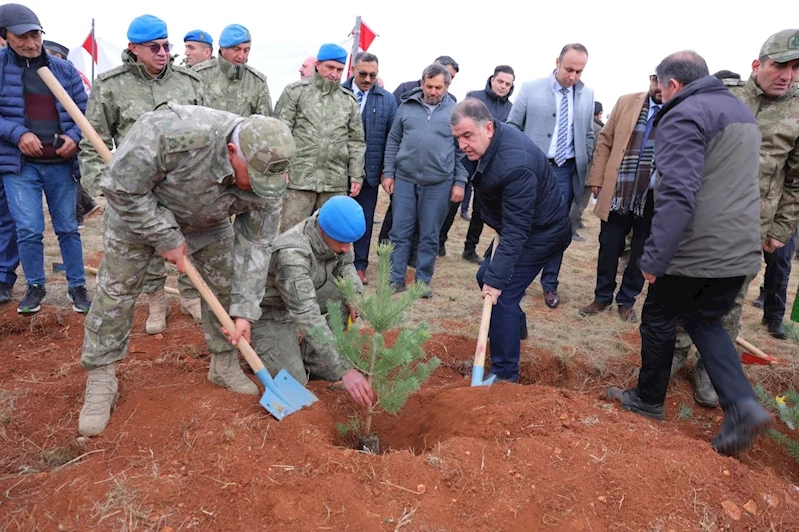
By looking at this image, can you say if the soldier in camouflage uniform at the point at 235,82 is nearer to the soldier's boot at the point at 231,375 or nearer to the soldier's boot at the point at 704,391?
the soldier's boot at the point at 231,375

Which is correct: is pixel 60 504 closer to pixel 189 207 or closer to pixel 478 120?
pixel 189 207

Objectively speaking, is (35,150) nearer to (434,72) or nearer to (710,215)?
(434,72)

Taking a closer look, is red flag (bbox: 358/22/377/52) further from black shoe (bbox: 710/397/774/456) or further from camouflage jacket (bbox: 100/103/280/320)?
black shoe (bbox: 710/397/774/456)

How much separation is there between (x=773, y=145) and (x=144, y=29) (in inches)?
167

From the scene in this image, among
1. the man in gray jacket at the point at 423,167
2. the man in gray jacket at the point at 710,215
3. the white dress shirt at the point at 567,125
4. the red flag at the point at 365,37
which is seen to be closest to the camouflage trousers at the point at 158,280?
the man in gray jacket at the point at 423,167

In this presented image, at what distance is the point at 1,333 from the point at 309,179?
2700 millimetres

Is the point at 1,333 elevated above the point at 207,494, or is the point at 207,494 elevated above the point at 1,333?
the point at 207,494

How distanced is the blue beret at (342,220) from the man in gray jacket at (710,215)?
1.60m

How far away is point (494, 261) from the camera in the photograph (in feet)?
12.3

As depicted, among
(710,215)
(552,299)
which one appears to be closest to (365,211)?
(552,299)

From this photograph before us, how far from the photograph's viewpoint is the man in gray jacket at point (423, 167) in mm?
5496

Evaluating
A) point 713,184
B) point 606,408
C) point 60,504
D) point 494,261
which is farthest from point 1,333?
point 713,184

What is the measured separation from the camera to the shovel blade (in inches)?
122

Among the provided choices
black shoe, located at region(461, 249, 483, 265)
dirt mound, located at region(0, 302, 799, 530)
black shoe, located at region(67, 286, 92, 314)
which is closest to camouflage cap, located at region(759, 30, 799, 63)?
dirt mound, located at region(0, 302, 799, 530)
